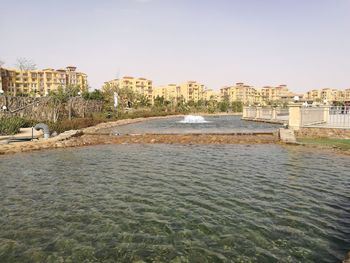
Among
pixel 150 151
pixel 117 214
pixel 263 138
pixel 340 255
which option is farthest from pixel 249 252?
pixel 263 138

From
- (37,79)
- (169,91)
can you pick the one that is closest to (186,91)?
(169,91)

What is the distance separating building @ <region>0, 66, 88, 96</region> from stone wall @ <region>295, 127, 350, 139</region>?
113811mm

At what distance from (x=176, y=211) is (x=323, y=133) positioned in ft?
58.9

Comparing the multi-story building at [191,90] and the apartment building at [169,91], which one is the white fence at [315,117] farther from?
the apartment building at [169,91]

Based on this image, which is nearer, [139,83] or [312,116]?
[312,116]

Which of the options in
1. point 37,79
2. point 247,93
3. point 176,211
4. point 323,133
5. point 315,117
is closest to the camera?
point 176,211

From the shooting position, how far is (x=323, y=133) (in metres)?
21.8

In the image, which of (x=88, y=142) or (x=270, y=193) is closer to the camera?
(x=270, y=193)

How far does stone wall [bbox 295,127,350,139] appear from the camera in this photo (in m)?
21.1

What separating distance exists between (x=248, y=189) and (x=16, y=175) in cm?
965

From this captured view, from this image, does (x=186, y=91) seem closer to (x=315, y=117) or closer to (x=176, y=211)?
(x=315, y=117)

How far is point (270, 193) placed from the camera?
9461 mm

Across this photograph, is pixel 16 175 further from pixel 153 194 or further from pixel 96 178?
pixel 153 194

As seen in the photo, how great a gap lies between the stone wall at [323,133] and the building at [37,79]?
373 feet
